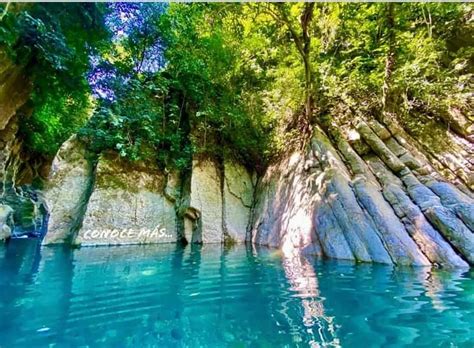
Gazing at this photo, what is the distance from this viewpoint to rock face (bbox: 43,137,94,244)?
9.80 meters

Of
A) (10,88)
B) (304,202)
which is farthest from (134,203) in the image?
(304,202)

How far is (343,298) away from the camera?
159 inches

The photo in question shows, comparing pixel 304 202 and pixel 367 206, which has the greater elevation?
pixel 304 202

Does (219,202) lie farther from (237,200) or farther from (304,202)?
(304,202)

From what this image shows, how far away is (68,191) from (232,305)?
27.6ft

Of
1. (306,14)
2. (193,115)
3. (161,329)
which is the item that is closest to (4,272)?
(161,329)

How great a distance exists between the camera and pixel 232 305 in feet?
12.7

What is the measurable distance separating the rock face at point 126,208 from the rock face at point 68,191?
0.50m

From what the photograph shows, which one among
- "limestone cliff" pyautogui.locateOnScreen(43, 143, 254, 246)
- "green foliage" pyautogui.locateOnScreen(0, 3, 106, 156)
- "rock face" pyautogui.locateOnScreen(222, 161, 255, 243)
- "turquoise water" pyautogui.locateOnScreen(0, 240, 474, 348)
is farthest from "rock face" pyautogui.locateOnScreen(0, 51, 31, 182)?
"rock face" pyautogui.locateOnScreen(222, 161, 255, 243)

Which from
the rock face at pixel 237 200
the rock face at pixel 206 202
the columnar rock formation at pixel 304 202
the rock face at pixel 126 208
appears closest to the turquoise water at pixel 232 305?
the columnar rock formation at pixel 304 202

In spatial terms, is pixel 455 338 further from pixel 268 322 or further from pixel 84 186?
pixel 84 186

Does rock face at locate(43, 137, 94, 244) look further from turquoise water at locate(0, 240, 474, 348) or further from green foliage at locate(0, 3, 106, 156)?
turquoise water at locate(0, 240, 474, 348)

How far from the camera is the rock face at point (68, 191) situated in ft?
32.1

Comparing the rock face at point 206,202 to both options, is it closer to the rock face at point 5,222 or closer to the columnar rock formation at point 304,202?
the columnar rock formation at point 304,202
